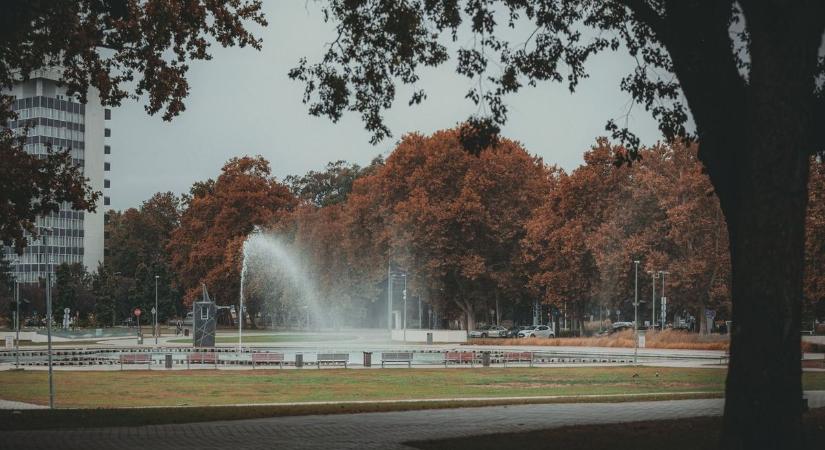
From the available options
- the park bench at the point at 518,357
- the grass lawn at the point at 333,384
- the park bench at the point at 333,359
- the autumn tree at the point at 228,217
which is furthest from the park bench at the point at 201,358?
the autumn tree at the point at 228,217

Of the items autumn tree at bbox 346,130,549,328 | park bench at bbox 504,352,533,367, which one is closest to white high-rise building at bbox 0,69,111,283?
autumn tree at bbox 346,130,549,328

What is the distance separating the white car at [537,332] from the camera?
87338mm

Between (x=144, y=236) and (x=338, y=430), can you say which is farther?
(x=144, y=236)

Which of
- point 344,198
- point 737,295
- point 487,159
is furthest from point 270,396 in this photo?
point 344,198

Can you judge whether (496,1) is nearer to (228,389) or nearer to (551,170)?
(228,389)

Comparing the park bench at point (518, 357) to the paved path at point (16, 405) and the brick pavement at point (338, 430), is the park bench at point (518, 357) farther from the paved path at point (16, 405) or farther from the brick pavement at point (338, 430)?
the brick pavement at point (338, 430)

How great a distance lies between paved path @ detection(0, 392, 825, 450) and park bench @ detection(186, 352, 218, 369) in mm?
24252

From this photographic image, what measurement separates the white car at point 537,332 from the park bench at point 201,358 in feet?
152

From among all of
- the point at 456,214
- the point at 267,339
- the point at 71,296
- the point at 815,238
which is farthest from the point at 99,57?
the point at 71,296

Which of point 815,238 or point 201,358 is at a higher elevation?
point 815,238

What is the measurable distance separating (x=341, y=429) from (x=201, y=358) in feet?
94.5

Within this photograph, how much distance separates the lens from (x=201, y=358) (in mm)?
43344

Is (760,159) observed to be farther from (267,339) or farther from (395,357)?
(267,339)

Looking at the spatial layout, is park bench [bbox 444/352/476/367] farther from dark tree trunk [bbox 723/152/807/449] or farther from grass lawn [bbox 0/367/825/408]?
dark tree trunk [bbox 723/152/807/449]
